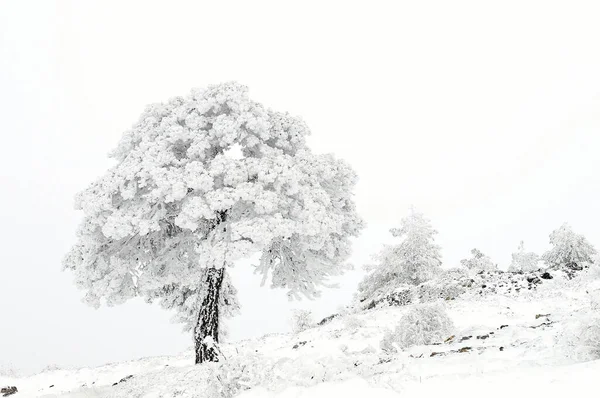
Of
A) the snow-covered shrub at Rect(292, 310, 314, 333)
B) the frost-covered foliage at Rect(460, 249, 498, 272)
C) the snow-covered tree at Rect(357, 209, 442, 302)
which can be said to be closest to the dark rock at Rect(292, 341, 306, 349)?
the snow-covered shrub at Rect(292, 310, 314, 333)

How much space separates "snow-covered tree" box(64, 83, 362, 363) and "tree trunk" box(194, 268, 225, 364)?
3 cm

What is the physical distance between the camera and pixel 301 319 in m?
25.6

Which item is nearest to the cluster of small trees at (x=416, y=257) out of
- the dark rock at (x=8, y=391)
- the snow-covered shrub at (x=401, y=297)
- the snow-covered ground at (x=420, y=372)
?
the snow-covered shrub at (x=401, y=297)

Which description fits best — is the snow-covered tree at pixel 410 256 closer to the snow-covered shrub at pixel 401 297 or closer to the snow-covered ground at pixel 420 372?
the snow-covered shrub at pixel 401 297

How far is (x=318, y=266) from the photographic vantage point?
1405cm

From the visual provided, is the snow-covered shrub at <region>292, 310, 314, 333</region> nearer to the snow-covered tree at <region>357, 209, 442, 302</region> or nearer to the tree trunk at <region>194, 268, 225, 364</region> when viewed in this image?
the snow-covered tree at <region>357, 209, 442, 302</region>

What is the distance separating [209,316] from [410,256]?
61.3 feet

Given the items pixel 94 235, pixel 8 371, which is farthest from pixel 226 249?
pixel 8 371

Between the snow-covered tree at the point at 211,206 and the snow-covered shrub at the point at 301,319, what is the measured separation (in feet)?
36.0

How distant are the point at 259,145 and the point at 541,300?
12.2 m

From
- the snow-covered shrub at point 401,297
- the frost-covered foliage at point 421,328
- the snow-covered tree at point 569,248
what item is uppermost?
the snow-covered tree at point 569,248

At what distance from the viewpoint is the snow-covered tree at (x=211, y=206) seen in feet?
37.6

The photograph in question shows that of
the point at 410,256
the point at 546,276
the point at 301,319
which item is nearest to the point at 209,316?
the point at 301,319

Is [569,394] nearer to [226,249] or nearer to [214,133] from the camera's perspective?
[226,249]
